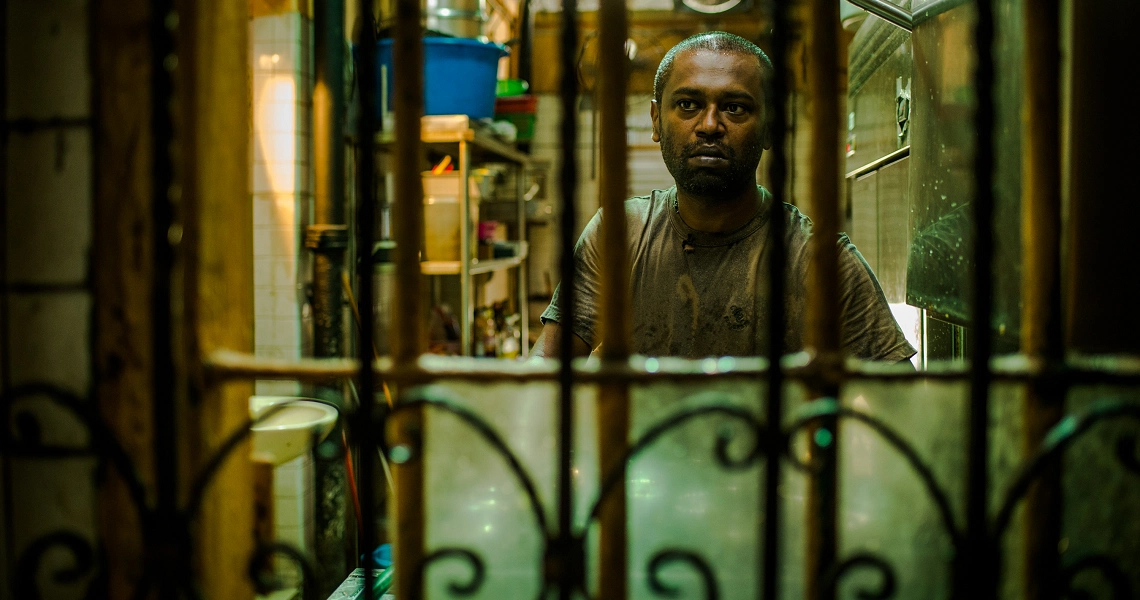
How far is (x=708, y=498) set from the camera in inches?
25.5

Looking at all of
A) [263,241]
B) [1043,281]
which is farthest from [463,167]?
[1043,281]

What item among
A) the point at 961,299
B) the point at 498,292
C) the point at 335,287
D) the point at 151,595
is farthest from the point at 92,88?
the point at 498,292

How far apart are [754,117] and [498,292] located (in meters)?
3.42

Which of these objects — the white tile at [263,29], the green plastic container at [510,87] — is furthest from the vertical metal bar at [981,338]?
the green plastic container at [510,87]

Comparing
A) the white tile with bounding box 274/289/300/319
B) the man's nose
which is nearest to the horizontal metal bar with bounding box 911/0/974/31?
the man's nose

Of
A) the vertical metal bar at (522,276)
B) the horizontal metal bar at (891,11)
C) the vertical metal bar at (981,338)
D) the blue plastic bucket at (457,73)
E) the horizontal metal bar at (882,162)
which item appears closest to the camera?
the vertical metal bar at (981,338)

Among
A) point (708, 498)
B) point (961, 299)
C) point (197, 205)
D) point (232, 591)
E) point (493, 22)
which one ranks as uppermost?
point (493, 22)

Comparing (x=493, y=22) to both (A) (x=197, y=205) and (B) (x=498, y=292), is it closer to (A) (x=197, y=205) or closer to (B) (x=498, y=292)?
(B) (x=498, y=292)

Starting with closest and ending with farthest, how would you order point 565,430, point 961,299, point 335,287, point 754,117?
1. point 565,430
2. point 961,299
3. point 754,117
4. point 335,287

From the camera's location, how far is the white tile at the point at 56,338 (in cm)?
67

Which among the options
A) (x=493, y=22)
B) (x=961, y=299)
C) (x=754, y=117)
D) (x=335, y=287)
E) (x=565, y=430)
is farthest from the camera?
(x=493, y=22)

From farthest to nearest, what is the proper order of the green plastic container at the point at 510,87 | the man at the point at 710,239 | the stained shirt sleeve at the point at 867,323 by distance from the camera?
the green plastic container at the point at 510,87 < the man at the point at 710,239 < the stained shirt sleeve at the point at 867,323

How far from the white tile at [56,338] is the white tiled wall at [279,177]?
2274 mm

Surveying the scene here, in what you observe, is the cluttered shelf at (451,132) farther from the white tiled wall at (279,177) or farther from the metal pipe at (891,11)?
the metal pipe at (891,11)
